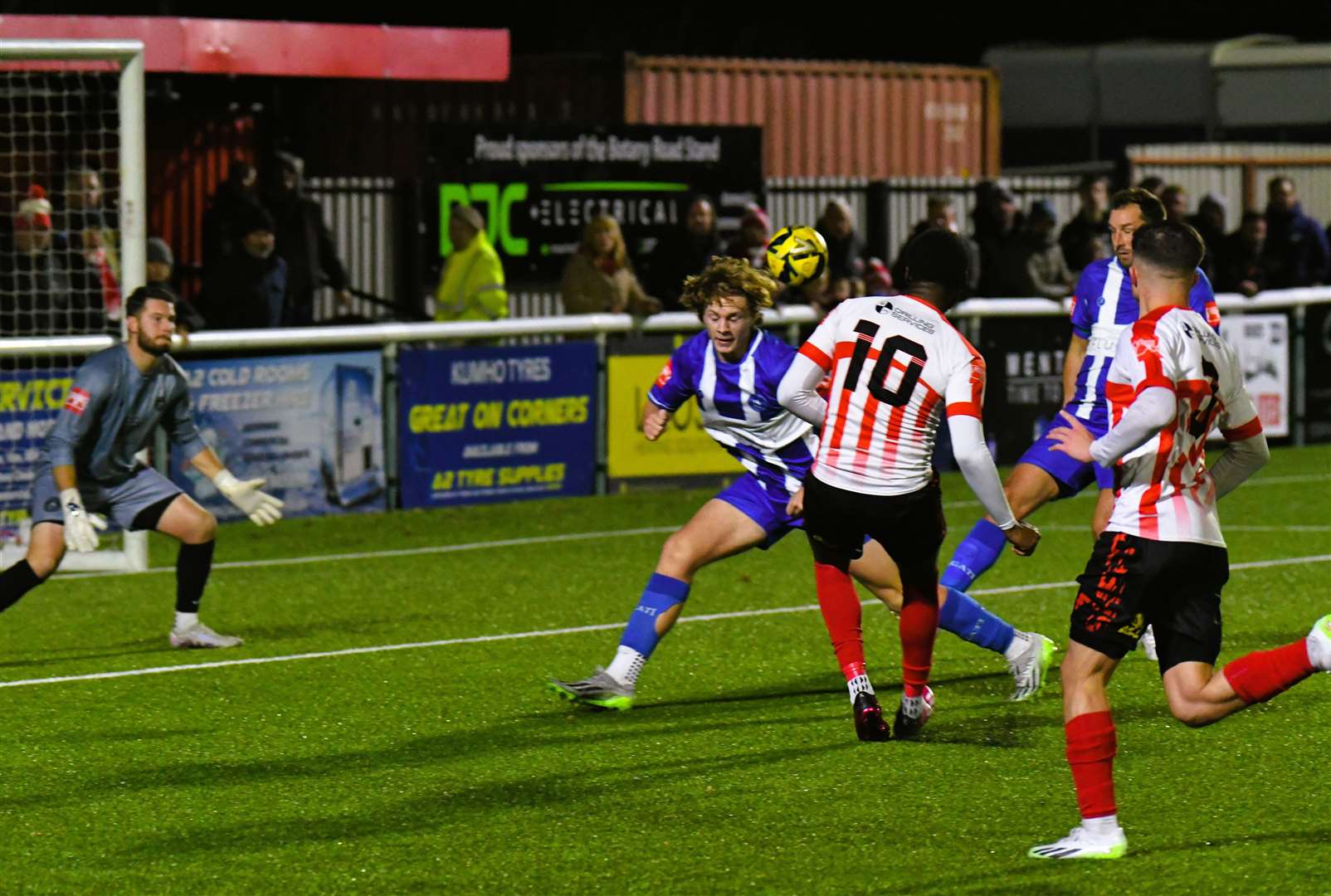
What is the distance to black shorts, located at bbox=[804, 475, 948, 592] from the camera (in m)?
7.69

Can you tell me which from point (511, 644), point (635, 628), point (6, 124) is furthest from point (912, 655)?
point (6, 124)

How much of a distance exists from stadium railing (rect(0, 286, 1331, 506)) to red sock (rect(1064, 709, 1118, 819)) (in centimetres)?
623

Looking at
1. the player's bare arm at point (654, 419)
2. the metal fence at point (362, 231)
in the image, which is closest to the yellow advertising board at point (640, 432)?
the metal fence at point (362, 231)

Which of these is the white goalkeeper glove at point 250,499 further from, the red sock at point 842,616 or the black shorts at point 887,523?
the black shorts at point 887,523

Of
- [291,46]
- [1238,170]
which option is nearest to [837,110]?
[1238,170]

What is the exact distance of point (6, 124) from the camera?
55.6 ft

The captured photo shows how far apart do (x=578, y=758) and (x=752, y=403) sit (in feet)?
5.01

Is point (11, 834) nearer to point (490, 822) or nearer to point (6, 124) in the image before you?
point (490, 822)

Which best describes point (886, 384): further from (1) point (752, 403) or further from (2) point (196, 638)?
(2) point (196, 638)

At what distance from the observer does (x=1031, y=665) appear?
871 centimetres

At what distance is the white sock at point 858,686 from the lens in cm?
805

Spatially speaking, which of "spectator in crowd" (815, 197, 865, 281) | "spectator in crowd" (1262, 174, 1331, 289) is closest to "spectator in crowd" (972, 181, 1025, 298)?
"spectator in crowd" (815, 197, 865, 281)

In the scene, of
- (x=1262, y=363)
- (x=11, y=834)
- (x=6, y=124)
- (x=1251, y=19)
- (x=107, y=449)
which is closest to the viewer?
(x=11, y=834)

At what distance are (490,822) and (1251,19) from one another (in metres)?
37.8
